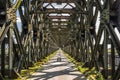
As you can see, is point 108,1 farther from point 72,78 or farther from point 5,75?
point 5,75

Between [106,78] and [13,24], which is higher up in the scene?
[13,24]

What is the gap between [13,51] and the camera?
62.5 ft

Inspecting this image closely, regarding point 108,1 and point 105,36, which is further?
point 105,36

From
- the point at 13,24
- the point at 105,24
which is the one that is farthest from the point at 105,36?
the point at 13,24

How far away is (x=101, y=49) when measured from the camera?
62.9 ft

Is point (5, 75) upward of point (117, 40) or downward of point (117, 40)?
downward

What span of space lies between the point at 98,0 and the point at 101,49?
302 centimetres

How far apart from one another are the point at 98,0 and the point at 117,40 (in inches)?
203

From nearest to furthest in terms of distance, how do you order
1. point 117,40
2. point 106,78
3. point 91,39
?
point 117,40, point 106,78, point 91,39

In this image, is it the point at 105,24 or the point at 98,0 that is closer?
the point at 105,24

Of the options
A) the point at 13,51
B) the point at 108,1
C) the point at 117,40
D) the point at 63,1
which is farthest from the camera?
the point at 63,1

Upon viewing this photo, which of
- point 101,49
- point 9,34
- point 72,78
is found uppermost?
point 9,34

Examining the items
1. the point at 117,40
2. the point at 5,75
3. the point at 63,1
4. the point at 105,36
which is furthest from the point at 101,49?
the point at 63,1

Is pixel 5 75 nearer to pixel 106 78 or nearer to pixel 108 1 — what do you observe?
pixel 106 78
